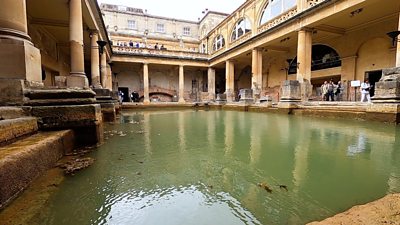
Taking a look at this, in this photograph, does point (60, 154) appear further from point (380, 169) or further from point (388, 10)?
point (388, 10)

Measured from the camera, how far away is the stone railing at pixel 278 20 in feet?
45.5

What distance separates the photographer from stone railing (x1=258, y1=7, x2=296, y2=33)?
13.9m

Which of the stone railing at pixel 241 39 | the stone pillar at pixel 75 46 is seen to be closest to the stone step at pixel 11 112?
the stone pillar at pixel 75 46

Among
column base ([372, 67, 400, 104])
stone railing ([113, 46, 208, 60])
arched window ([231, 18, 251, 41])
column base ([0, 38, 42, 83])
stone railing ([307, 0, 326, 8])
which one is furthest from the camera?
stone railing ([113, 46, 208, 60])

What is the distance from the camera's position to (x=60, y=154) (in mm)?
2793

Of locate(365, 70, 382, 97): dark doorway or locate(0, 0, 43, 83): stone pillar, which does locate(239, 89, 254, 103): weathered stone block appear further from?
locate(0, 0, 43, 83): stone pillar

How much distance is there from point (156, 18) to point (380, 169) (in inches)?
1215

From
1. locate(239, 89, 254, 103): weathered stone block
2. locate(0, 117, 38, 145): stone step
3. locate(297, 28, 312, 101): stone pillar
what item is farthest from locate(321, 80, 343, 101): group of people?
locate(0, 117, 38, 145): stone step

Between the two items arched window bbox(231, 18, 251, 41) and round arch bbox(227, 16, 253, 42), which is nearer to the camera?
round arch bbox(227, 16, 253, 42)

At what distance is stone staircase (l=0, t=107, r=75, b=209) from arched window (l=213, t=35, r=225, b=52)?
898 inches

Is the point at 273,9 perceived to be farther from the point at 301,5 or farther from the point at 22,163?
the point at 22,163

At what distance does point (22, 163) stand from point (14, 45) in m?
2.29

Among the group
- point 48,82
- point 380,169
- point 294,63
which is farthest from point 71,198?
point 294,63

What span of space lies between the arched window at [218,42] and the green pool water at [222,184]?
22109mm
